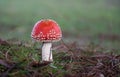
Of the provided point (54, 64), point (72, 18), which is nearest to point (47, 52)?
point (54, 64)

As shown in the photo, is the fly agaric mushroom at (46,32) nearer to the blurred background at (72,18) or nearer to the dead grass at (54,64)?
the dead grass at (54,64)

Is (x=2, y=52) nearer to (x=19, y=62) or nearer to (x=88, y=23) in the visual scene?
(x=19, y=62)

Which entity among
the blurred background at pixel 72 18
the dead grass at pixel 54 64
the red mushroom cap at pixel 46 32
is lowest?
the dead grass at pixel 54 64

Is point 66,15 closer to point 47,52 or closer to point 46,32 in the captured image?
point 47,52

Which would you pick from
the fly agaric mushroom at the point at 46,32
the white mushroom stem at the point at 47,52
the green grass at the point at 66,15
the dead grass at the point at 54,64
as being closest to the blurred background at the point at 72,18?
the green grass at the point at 66,15

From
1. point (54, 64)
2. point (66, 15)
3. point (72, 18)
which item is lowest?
point (54, 64)

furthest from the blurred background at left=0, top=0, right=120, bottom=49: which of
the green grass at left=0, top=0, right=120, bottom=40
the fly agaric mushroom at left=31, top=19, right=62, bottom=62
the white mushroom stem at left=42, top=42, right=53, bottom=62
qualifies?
the fly agaric mushroom at left=31, top=19, right=62, bottom=62

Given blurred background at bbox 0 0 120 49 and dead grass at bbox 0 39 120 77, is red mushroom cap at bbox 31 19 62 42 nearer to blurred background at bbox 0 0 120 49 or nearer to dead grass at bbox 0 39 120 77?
dead grass at bbox 0 39 120 77

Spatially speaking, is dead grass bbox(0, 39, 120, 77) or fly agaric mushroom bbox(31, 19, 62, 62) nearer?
dead grass bbox(0, 39, 120, 77)
